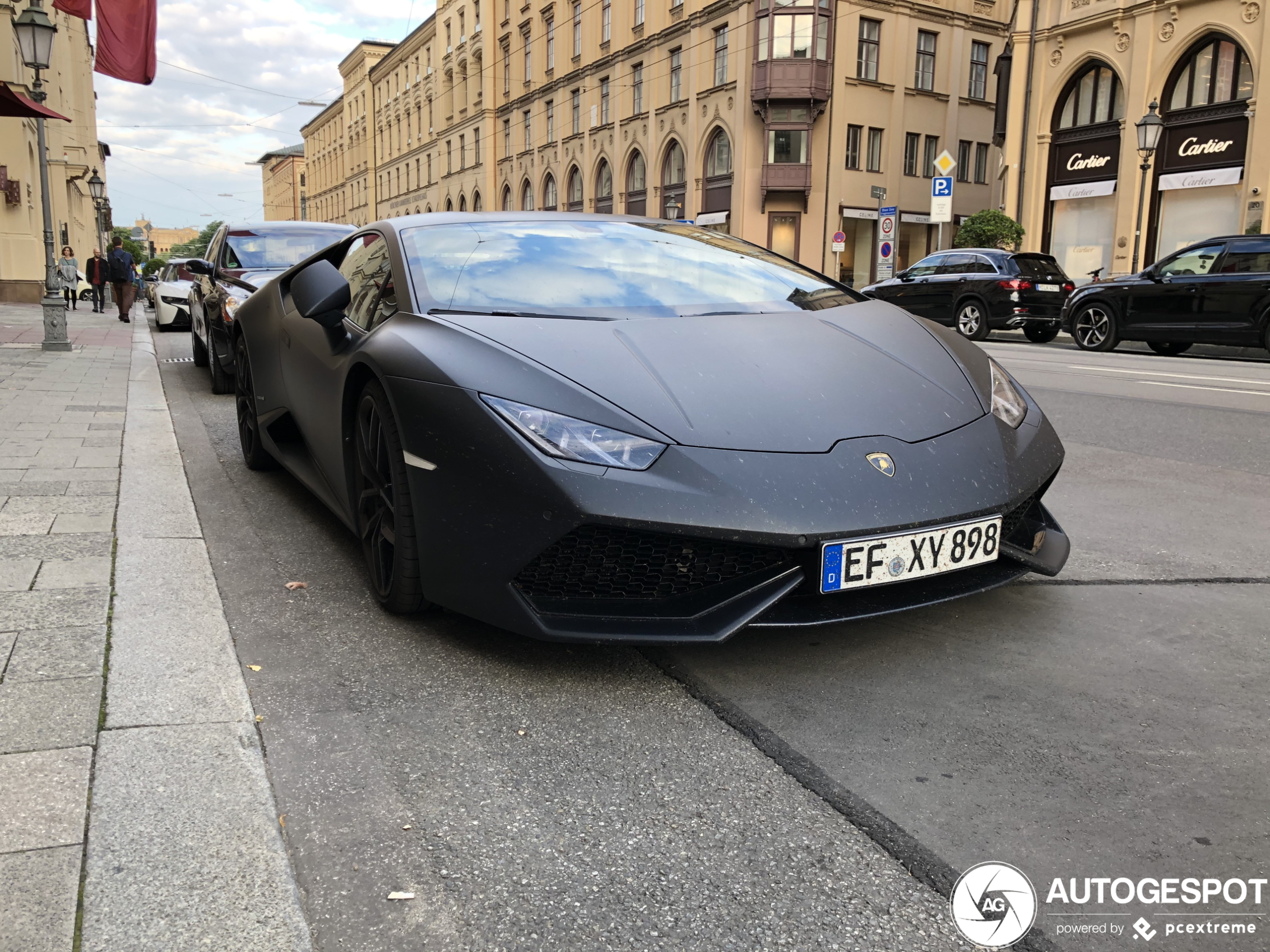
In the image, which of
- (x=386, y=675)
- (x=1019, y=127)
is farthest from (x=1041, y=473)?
(x=1019, y=127)

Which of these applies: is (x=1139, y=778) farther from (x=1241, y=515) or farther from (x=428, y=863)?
(x=1241, y=515)

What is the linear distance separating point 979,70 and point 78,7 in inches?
1331

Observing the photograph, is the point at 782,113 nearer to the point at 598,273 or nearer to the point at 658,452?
the point at 598,273

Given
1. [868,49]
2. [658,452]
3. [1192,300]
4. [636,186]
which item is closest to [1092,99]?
[868,49]

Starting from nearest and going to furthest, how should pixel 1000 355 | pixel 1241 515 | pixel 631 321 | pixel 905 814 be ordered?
pixel 905 814
pixel 631 321
pixel 1241 515
pixel 1000 355

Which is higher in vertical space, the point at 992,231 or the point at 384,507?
the point at 992,231

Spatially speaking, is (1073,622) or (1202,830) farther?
(1073,622)

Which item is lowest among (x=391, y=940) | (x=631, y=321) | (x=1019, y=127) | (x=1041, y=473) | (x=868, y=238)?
(x=391, y=940)

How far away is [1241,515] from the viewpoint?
459 centimetres

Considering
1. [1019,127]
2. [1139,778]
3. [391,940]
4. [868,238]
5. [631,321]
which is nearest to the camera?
[391,940]

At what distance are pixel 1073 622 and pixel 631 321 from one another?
5.21ft

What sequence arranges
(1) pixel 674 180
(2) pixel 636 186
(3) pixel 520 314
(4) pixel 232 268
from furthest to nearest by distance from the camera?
(2) pixel 636 186 < (1) pixel 674 180 < (4) pixel 232 268 < (3) pixel 520 314

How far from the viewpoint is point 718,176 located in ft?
128

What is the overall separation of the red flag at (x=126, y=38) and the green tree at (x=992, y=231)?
19263mm
